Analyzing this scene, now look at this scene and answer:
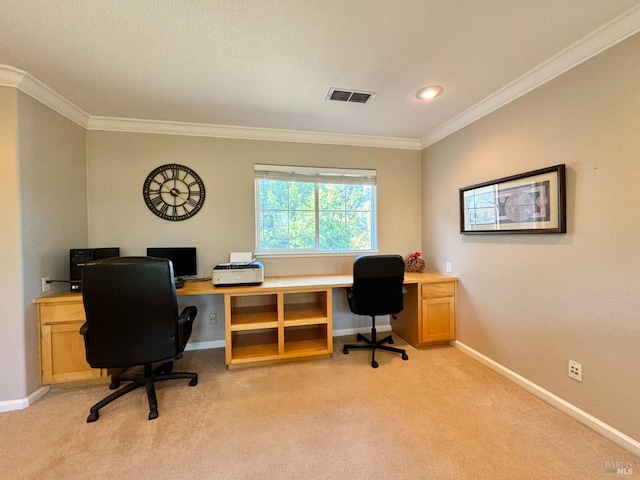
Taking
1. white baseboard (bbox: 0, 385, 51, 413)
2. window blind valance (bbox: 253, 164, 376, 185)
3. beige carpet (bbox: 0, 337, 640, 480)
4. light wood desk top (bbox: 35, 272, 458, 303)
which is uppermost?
window blind valance (bbox: 253, 164, 376, 185)

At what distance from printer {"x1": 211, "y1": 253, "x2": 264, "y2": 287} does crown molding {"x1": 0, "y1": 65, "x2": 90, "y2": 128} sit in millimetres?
1923

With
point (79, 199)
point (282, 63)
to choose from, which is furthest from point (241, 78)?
point (79, 199)

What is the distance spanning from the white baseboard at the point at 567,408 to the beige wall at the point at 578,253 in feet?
0.12

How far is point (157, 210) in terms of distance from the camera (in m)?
2.87

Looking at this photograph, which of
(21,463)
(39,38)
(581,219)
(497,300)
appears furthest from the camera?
(497,300)

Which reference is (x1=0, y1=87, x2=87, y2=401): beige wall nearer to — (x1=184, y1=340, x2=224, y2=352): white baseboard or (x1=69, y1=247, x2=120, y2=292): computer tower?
(x1=69, y1=247, x2=120, y2=292): computer tower

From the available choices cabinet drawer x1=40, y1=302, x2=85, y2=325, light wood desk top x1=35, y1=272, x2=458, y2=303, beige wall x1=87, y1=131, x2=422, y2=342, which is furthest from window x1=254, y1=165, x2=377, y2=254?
cabinet drawer x1=40, y1=302, x2=85, y2=325

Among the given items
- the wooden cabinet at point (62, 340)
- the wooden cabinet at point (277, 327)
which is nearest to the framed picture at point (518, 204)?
the wooden cabinet at point (277, 327)

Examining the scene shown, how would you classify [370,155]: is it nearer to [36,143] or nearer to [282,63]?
[282,63]

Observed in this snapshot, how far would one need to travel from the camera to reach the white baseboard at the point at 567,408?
1.54m

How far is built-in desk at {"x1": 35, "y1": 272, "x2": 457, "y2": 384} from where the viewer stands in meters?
2.15

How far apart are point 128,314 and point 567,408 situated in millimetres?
3081

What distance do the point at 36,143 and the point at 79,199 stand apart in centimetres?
63

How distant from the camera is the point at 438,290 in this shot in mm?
2881
